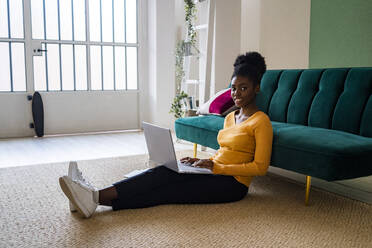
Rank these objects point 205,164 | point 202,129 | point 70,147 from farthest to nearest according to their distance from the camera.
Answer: point 70,147, point 202,129, point 205,164

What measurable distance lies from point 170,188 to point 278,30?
3571 millimetres

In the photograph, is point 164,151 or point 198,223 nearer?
point 198,223

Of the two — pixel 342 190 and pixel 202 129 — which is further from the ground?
pixel 202 129

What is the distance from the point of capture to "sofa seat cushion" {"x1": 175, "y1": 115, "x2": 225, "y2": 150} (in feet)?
9.80

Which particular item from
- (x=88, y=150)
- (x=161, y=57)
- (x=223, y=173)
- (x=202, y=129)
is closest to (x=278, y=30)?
(x=161, y=57)

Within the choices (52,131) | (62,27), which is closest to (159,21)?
(62,27)

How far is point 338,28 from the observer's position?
14.0ft

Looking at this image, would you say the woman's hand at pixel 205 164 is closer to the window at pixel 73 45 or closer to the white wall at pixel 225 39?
the white wall at pixel 225 39

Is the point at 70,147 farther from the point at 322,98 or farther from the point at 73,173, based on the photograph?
the point at 322,98

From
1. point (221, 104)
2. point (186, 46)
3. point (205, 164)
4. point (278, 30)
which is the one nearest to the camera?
point (205, 164)

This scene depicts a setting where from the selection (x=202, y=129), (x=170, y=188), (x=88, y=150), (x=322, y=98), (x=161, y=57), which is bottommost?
(x=88, y=150)

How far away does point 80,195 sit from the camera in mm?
2027

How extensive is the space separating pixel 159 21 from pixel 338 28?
2.31 m

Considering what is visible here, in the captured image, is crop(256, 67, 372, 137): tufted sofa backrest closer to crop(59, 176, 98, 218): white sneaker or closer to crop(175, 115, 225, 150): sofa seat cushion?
crop(175, 115, 225, 150): sofa seat cushion
